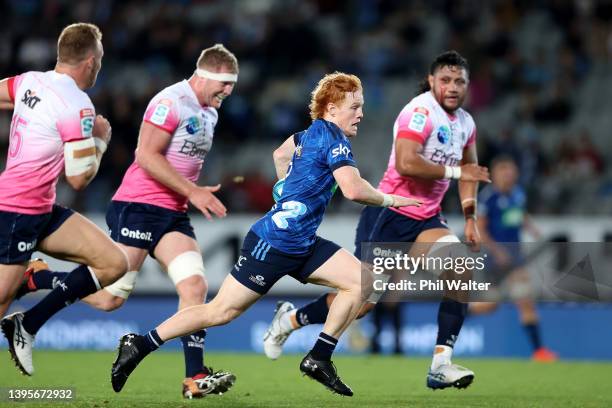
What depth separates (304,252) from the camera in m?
7.84

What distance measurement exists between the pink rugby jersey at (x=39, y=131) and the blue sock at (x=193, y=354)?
1660 mm

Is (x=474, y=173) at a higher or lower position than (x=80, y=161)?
higher

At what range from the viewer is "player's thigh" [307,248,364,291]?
788cm

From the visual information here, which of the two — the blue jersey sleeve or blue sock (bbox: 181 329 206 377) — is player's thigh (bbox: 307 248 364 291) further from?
blue sock (bbox: 181 329 206 377)

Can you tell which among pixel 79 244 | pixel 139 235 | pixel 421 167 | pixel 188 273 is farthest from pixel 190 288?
pixel 421 167

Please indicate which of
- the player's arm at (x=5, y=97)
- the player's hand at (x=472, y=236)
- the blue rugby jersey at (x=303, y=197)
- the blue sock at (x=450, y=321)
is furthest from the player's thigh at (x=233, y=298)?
the player's hand at (x=472, y=236)

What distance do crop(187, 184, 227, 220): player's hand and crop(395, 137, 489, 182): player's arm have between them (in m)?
1.75

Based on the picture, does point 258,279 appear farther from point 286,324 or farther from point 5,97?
point 5,97

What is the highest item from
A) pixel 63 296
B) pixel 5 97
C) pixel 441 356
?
pixel 5 97

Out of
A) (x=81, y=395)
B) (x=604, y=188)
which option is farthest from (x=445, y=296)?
(x=604, y=188)

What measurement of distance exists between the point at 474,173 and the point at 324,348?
187 cm

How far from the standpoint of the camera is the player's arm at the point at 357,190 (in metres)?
7.39

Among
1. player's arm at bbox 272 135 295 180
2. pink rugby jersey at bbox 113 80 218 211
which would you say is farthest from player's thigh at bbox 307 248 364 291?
pink rugby jersey at bbox 113 80 218 211

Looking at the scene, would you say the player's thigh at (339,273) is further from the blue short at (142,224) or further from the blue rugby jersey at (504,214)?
the blue rugby jersey at (504,214)
